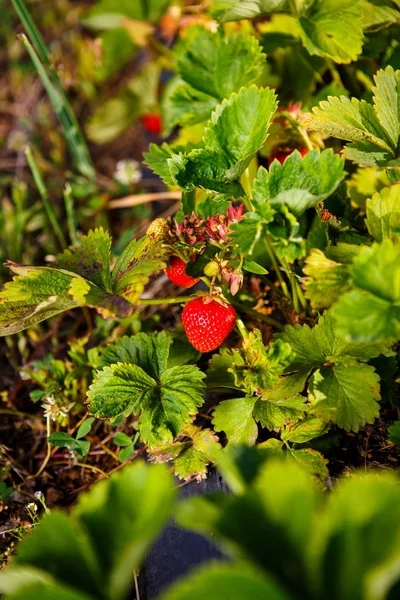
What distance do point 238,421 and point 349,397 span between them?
21 centimetres

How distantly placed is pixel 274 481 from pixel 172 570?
573 mm

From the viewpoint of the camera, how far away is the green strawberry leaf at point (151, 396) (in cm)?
101

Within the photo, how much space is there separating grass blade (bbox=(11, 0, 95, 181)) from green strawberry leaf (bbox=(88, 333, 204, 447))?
97cm

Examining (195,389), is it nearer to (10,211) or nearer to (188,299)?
(188,299)

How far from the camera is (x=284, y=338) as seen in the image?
102 cm

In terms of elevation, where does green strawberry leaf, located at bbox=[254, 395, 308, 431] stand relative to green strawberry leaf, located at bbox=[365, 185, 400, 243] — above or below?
below

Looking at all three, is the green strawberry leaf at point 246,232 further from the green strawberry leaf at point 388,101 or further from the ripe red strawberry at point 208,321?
the green strawberry leaf at point 388,101

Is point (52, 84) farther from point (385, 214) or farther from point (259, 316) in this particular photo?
point (385, 214)

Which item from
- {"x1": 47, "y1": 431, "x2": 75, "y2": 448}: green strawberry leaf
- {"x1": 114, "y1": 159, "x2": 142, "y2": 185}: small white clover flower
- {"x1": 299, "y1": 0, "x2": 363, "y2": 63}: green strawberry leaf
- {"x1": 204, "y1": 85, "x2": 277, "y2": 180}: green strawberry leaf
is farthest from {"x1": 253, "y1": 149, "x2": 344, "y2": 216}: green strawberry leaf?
{"x1": 114, "y1": 159, "x2": 142, "y2": 185}: small white clover flower

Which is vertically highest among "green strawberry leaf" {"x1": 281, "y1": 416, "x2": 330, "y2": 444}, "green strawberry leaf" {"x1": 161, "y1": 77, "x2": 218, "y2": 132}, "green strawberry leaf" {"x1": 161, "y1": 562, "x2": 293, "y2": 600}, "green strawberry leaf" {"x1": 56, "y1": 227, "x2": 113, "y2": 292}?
"green strawberry leaf" {"x1": 161, "y1": 77, "x2": 218, "y2": 132}

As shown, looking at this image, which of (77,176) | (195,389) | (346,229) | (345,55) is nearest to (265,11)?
(345,55)

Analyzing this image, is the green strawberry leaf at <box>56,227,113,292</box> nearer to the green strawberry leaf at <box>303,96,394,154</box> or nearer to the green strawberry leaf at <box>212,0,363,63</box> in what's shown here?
the green strawberry leaf at <box>303,96,394,154</box>

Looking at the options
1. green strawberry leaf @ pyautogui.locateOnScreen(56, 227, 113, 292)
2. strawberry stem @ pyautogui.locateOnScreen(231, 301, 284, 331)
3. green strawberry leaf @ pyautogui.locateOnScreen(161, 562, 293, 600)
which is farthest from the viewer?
strawberry stem @ pyautogui.locateOnScreen(231, 301, 284, 331)

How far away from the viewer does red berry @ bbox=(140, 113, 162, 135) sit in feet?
6.76
